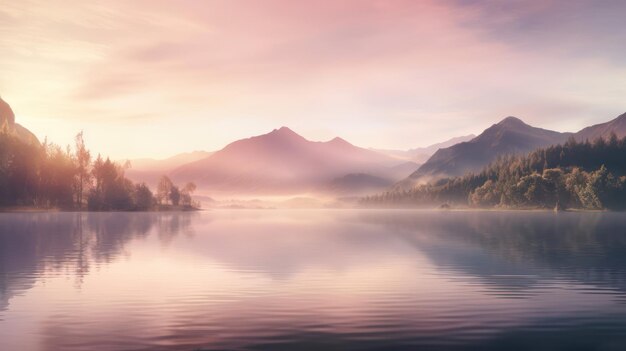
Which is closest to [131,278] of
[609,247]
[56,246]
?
[56,246]

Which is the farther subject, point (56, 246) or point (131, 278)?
point (56, 246)

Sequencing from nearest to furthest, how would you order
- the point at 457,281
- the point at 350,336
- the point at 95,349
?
the point at 95,349 < the point at 350,336 < the point at 457,281

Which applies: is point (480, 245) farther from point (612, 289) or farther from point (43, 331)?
point (43, 331)

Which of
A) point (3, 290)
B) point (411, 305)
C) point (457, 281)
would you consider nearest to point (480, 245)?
point (457, 281)

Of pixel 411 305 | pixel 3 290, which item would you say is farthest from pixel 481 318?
pixel 3 290

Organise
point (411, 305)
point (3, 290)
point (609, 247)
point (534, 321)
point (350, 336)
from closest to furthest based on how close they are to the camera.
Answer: point (350, 336)
point (534, 321)
point (411, 305)
point (3, 290)
point (609, 247)

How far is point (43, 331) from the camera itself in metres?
28.9

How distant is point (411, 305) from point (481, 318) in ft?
18.2

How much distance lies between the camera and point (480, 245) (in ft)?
276

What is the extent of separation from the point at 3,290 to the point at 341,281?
2693cm

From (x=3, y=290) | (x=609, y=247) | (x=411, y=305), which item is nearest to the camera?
(x=411, y=305)

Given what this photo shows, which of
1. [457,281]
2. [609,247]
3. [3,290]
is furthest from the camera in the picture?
[609,247]

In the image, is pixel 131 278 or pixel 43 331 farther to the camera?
pixel 131 278

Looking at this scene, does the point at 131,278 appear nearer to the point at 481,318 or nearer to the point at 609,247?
the point at 481,318
